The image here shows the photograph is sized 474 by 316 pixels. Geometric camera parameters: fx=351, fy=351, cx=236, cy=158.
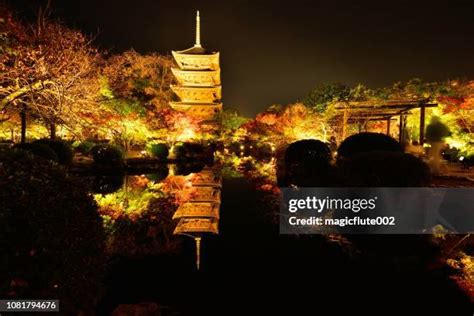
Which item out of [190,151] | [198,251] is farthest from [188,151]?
[198,251]

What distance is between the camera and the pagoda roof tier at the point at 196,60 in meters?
31.6

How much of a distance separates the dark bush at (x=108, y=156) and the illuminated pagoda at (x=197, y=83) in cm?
1257

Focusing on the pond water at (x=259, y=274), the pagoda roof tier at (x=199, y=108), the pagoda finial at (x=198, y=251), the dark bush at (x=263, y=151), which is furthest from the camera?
the pagoda roof tier at (x=199, y=108)

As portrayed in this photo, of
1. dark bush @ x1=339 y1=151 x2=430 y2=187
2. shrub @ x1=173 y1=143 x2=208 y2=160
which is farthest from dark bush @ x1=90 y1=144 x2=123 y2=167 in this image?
dark bush @ x1=339 y1=151 x2=430 y2=187

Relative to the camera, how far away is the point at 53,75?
6246 mm

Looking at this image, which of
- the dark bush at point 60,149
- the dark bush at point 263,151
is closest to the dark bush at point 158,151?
the dark bush at point 60,149

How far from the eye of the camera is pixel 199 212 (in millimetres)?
9273

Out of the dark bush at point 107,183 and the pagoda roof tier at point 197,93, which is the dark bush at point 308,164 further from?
the pagoda roof tier at point 197,93

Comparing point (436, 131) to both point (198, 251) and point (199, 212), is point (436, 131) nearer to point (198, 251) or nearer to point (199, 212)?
point (199, 212)

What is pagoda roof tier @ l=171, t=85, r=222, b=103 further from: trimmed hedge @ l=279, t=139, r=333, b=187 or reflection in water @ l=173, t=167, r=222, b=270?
reflection in water @ l=173, t=167, r=222, b=270

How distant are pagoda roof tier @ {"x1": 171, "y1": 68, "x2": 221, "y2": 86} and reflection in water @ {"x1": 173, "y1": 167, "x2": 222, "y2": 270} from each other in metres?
19.0

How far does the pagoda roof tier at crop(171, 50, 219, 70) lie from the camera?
104ft

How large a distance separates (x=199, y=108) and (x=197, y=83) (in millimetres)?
2439

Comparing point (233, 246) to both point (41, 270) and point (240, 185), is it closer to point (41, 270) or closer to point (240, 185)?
point (41, 270)
